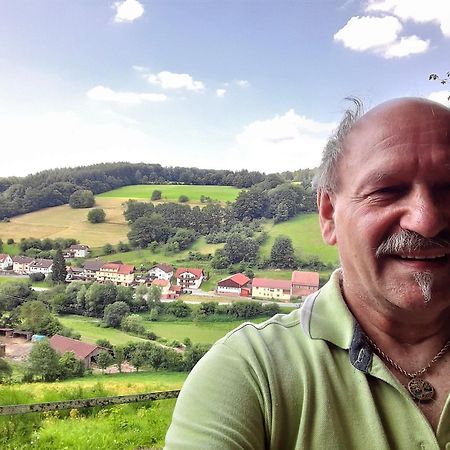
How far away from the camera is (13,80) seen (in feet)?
8.84

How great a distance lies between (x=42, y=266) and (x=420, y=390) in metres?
2.27

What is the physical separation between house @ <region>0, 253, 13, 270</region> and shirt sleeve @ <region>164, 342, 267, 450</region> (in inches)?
86.1

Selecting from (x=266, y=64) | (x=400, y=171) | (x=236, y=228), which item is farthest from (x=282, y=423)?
(x=266, y=64)

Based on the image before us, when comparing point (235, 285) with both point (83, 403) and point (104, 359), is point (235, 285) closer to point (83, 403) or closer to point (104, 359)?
point (104, 359)

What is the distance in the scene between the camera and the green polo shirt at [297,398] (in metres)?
0.50

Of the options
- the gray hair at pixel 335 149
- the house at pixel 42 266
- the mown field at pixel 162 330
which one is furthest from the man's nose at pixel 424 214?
the house at pixel 42 266

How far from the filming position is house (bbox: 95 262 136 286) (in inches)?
102

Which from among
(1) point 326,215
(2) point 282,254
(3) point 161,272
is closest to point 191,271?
(3) point 161,272

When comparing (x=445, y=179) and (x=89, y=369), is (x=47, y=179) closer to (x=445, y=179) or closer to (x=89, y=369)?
(x=89, y=369)

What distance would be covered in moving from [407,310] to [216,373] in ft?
0.83

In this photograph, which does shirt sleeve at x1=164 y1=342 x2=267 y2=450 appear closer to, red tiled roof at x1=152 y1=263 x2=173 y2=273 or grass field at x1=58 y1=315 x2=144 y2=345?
grass field at x1=58 y1=315 x2=144 y2=345

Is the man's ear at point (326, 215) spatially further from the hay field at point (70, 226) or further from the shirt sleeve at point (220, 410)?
the hay field at point (70, 226)

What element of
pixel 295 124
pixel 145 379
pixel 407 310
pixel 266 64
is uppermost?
pixel 266 64

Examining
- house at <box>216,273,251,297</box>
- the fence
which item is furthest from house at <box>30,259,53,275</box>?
house at <box>216,273,251,297</box>
